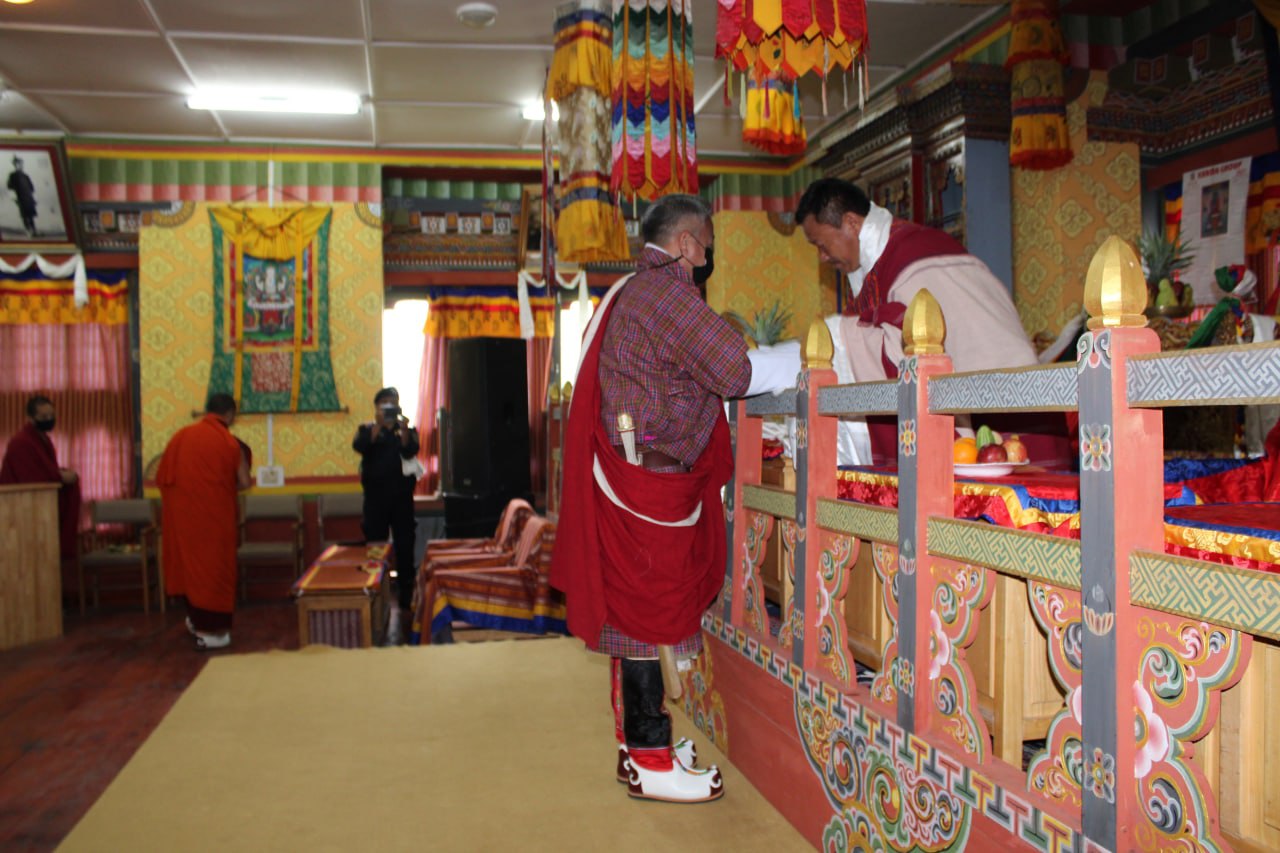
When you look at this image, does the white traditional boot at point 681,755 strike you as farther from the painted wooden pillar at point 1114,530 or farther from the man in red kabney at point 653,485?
the painted wooden pillar at point 1114,530

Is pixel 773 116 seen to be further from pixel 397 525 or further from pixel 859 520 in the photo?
pixel 397 525

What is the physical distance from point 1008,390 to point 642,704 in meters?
1.23

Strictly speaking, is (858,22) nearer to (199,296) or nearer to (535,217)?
(535,217)

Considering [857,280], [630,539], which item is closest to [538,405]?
[857,280]

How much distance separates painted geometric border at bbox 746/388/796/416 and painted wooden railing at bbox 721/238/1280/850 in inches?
15.4

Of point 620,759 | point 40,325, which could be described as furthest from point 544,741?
point 40,325

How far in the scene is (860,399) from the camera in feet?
6.33

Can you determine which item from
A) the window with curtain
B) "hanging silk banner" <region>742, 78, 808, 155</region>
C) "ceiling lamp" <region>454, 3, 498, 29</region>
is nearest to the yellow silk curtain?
the window with curtain

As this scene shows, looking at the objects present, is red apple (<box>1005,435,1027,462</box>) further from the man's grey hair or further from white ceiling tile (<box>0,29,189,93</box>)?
white ceiling tile (<box>0,29,189,93</box>)

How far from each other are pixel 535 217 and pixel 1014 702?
22.4 ft

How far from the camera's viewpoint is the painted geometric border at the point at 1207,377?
1032 mm

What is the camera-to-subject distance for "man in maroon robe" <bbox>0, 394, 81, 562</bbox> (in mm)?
6449

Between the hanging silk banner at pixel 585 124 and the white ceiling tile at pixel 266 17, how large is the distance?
1.34m

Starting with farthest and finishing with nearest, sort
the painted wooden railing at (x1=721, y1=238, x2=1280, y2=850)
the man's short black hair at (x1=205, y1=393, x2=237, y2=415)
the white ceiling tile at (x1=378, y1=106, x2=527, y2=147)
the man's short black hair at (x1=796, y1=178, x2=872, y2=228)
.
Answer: the white ceiling tile at (x1=378, y1=106, x2=527, y2=147), the man's short black hair at (x1=205, y1=393, x2=237, y2=415), the man's short black hair at (x1=796, y1=178, x2=872, y2=228), the painted wooden railing at (x1=721, y1=238, x2=1280, y2=850)
